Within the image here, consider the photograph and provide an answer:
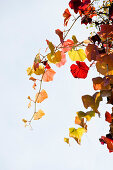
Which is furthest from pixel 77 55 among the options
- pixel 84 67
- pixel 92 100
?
pixel 92 100

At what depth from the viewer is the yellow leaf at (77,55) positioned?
0.56 metres

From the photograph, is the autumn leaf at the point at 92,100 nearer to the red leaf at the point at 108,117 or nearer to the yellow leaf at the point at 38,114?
the red leaf at the point at 108,117

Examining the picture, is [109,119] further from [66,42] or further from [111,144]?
[66,42]

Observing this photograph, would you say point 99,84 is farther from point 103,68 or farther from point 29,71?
point 29,71

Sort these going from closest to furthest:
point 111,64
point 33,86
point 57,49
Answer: point 111,64 → point 57,49 → point 33,86

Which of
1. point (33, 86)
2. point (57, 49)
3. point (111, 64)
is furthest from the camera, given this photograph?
point (33, 86)

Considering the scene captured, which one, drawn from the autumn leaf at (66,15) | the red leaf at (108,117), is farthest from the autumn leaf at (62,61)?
the red leaf at (108,117)

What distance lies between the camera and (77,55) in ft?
1.87

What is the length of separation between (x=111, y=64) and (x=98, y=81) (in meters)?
0.06

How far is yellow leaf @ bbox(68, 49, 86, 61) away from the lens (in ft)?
1.84

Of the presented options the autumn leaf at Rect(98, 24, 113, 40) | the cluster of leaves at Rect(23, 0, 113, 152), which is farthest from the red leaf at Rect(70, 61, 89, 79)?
the autumn leaf at Rect(98, 24, 113, 40)

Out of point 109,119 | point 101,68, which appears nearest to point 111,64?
point 101,68

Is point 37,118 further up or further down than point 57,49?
further down

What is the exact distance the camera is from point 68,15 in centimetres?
63
